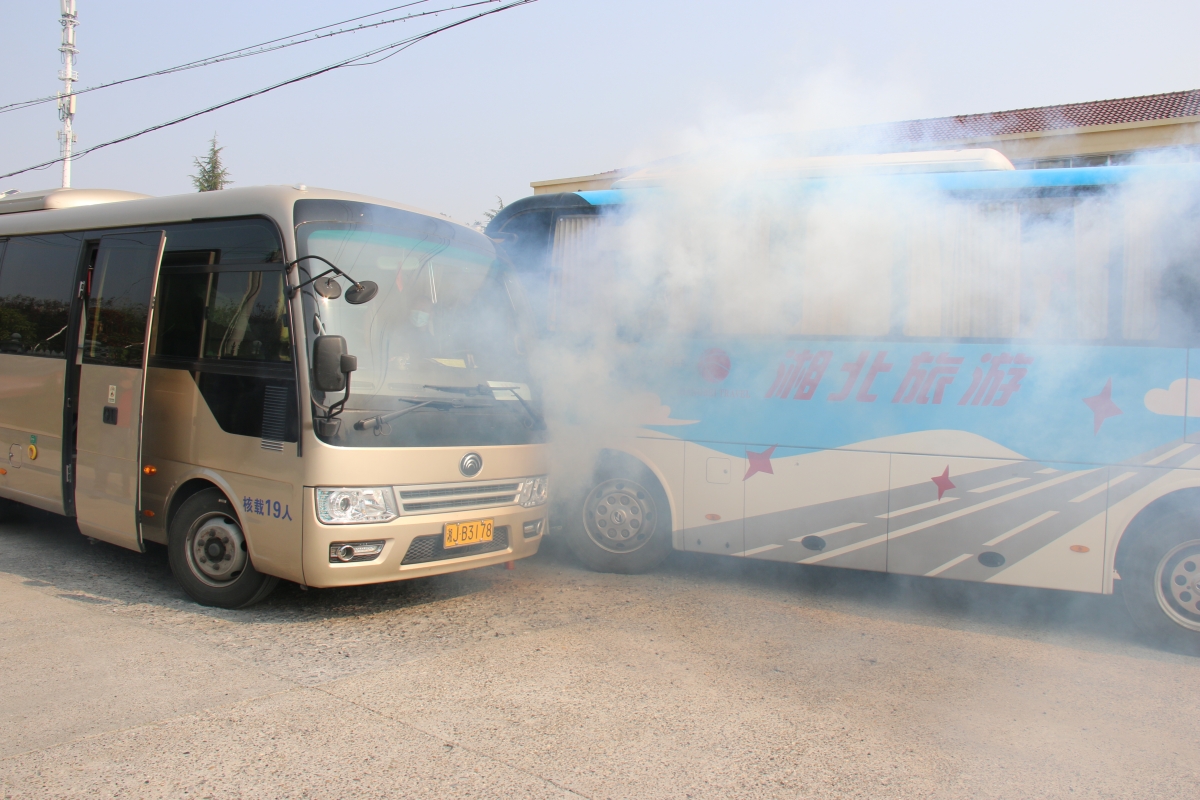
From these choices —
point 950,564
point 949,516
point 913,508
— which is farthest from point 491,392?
point 950,564

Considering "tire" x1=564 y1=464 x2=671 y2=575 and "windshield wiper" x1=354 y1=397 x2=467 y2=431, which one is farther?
"tire" x1=564 y1=464 x2=671 y2=575

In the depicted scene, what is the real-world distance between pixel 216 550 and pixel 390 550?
1.23 meters

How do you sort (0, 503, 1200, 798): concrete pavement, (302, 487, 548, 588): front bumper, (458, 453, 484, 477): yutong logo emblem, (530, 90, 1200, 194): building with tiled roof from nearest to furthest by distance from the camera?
(0, 503, 1200, 798): concrete pavement < (302, 487, 548, 588): front bumper < (458, 453, 484, 477): yutong logo emblem < (530, 90, 1200, 194): building with tiled roof

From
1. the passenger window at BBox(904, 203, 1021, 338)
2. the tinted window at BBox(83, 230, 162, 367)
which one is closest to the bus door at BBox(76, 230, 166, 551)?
the tinted window at BBox(83, 230, 162, 367)

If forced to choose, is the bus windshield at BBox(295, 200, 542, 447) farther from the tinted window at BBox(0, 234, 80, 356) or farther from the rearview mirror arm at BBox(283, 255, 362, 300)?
the tinted window at BBox(0, 234, 80, 356)

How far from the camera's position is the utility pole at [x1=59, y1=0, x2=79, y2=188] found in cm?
1920

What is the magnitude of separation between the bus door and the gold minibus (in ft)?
0.06

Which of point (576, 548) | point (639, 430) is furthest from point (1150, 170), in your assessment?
point (576, 548)

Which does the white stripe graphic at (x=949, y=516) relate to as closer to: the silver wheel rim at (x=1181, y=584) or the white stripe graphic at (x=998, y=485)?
the white stripe graphic at (x=998, y=485)

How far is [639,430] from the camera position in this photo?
6652 mm

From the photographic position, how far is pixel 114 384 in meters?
5.88

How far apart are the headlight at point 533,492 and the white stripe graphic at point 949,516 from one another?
6.44 ft

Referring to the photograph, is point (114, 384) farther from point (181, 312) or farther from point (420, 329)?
point (420, 329)

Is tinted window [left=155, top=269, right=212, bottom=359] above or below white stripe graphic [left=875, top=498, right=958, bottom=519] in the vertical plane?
above
